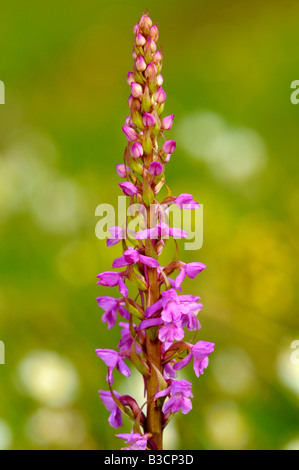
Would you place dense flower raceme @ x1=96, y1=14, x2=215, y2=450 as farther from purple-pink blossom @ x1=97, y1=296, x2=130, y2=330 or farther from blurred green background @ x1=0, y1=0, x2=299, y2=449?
blurred green background @ x1=0, y1=0, x2=299, y2=449

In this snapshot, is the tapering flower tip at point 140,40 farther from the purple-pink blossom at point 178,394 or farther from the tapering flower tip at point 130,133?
the purple-pink blossom at point 178,394

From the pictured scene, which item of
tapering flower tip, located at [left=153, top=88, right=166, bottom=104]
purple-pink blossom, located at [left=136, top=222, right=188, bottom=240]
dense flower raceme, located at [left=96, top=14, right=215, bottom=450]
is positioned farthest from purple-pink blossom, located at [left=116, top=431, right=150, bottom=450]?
tapering flower tip, located at [left=153, top=88, right=166, bottom=104]

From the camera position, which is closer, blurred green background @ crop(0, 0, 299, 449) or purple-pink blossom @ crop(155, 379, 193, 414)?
purple-pink blossom @ crop(155, 379, 193, 414)

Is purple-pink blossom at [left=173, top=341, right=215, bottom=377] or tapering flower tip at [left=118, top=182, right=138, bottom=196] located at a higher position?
tapering flower tip at [left=118, top=182, right=138, bottom=196]

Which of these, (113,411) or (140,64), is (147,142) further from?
(113,411)

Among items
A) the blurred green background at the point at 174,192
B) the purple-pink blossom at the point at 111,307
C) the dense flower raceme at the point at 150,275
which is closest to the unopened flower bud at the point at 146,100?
the dense flower raceme at the point at 150,275

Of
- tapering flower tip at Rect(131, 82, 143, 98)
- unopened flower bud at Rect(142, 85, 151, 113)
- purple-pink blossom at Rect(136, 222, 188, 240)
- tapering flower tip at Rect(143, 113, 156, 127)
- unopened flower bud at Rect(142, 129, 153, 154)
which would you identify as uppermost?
tapering flower tip at Rect(131, 82, 143, 98)

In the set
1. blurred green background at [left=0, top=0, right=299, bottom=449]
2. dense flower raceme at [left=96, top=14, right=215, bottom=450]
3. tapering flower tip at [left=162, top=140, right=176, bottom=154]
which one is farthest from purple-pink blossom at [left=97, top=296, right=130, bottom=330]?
blurred green background at [left=0, top=0, right=299, bottom=449]

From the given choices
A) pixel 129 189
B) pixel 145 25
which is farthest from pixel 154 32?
pixel 129 189
